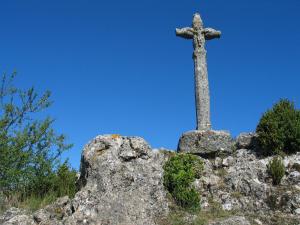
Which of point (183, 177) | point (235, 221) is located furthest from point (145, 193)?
point (235, 221)

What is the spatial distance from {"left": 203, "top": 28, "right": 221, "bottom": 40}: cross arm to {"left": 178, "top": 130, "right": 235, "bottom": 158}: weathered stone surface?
17.9 feet

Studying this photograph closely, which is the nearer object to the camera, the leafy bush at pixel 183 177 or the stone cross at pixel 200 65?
the leafy bush at pixel 183 177

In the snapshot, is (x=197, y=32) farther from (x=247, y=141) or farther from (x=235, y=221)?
(x=235, y=221)

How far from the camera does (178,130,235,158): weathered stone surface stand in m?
19.4

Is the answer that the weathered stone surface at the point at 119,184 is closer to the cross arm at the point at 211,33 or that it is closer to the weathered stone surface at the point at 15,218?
the weathered stone surface at the point at 15,218

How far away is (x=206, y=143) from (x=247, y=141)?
75.7 inches

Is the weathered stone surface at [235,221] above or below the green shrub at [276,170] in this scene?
below

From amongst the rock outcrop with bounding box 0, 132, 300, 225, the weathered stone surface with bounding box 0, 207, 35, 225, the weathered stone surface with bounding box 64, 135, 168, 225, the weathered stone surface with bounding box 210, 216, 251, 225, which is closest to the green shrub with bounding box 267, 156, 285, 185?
the rock outcrop with bounding box 0, 132, 300, 225

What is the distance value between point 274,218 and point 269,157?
4.30 metres

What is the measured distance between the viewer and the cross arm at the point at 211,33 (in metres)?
22.8

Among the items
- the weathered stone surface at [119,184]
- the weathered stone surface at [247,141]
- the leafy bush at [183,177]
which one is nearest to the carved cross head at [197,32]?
the weathered stone surface at [247,141]

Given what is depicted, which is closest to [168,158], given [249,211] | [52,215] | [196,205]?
[196,205]

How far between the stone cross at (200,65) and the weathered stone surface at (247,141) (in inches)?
59.2

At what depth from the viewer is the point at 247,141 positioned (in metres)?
20.0
